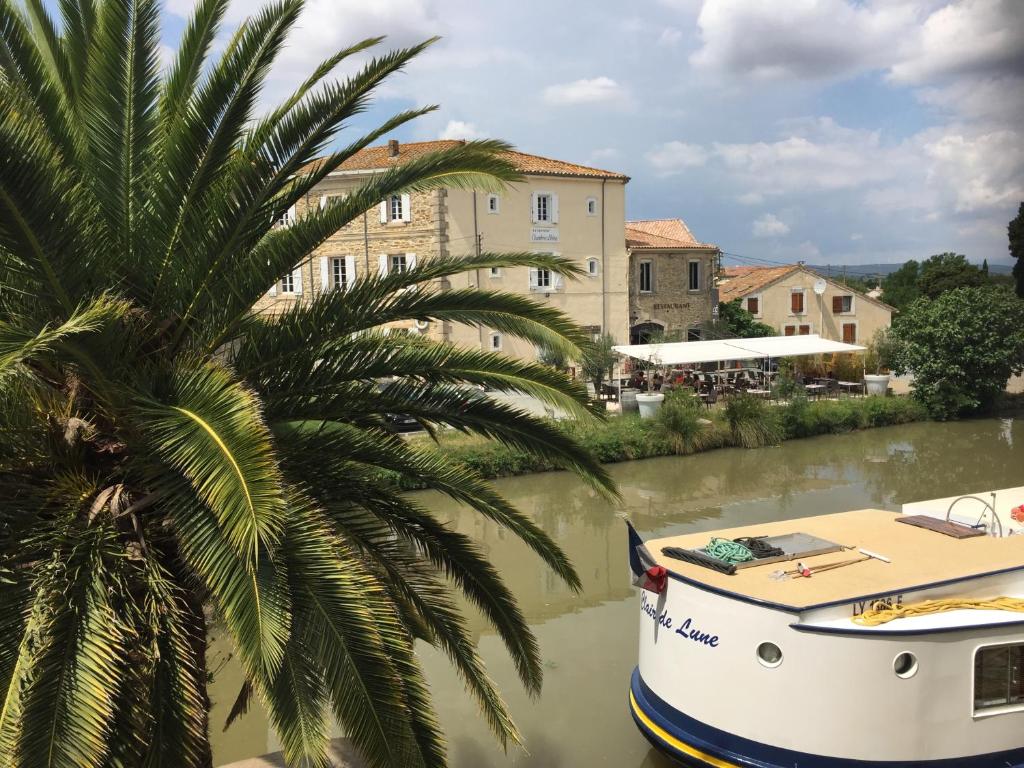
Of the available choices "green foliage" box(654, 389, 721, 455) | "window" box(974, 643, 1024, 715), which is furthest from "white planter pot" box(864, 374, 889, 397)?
"window" box(974, 643, 1024, 715)

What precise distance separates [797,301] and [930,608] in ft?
116

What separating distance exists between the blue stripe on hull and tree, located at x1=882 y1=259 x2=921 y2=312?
191 feet

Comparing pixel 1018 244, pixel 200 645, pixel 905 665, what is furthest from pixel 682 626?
pixel 1018 244

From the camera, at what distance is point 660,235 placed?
3997 centimetres

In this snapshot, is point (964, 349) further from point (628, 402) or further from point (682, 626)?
point (682, 626)

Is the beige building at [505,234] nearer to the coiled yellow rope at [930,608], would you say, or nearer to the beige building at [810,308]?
the beige building at [810,308]

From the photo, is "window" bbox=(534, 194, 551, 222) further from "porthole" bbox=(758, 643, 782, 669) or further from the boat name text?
"porthole" bbox=(758, 643, 782, 669)

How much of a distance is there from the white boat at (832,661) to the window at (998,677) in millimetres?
11

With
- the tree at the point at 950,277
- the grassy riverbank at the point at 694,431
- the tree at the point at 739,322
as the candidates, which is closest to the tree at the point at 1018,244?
the tree at the point at 950,277

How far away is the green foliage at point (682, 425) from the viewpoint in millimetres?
22797

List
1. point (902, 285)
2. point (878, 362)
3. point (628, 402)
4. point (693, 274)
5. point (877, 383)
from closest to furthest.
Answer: point (628, 402) → point (877, 383) → point (878, 362) → point (693, 274) → point (902, 285)

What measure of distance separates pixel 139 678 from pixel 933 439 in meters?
25.6

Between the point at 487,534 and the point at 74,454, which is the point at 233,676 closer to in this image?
the point at 487,534

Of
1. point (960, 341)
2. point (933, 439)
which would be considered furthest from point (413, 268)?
point (960, 341)
